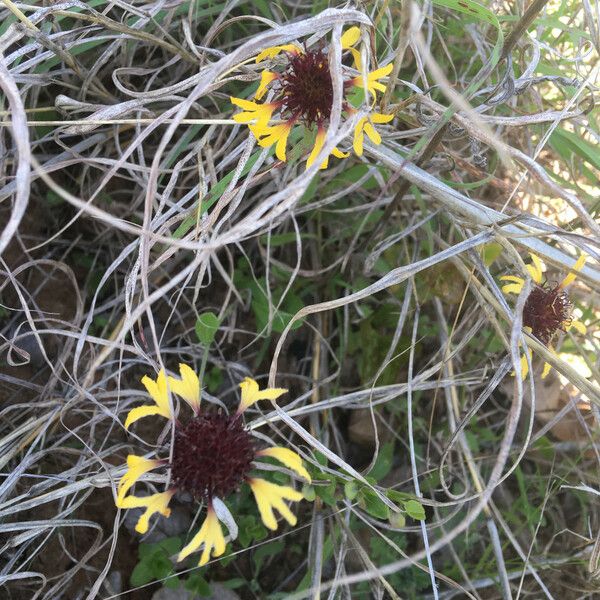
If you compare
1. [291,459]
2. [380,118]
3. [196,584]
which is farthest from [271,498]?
[380,118]

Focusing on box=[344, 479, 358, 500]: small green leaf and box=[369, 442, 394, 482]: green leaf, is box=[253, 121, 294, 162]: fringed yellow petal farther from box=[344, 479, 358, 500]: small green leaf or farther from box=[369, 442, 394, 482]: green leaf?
box=[369, 442, 394, 482]: green leaf

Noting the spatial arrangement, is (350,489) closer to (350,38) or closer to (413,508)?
(413,508)

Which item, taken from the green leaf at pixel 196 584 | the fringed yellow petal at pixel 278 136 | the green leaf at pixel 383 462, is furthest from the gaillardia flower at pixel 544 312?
the green leaf at pixel 196 584

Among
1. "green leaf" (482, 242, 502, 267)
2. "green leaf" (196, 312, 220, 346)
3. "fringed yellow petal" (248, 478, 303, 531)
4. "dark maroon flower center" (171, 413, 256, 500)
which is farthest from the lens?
"green leaf" (482, 242, 502, 267)

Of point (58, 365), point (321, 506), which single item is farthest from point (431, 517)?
point (58, 365)

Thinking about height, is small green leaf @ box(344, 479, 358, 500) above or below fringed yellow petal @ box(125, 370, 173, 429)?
above

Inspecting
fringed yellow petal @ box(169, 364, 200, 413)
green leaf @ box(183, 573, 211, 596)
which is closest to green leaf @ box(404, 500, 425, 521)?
fringed yellow petal @ box(169, 364, 200, 413)
